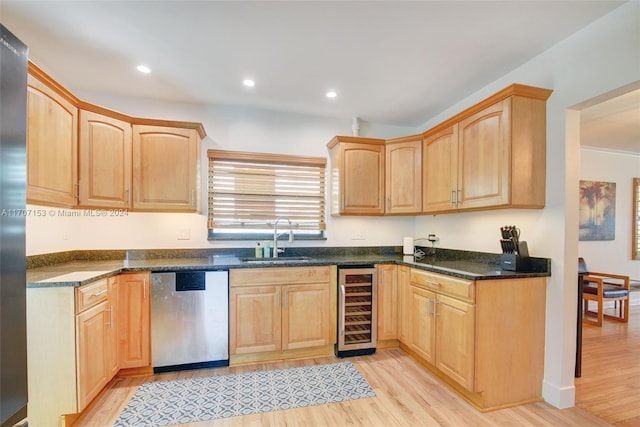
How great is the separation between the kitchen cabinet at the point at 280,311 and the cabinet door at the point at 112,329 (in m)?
0.87

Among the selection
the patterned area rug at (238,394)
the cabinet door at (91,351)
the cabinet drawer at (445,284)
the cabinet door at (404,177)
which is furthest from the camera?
the cabinet door at (404,177)

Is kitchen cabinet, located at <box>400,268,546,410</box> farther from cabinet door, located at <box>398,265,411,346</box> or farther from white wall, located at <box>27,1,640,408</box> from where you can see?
cabinet door, located at <box>398,265,411,346</box>

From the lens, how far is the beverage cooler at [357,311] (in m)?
2.73

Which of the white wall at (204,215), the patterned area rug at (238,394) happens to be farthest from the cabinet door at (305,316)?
the white wall at (204,215)

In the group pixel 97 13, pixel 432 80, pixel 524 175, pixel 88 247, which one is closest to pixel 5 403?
pixel 97 13

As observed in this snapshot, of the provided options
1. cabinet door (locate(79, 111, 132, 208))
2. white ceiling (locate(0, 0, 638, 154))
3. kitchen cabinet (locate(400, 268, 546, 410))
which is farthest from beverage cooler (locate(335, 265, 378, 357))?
cabinet door (locate(79, 111, 132, 208))

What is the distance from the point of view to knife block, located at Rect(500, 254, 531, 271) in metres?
2.09

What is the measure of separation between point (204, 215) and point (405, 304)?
2261 millimetres

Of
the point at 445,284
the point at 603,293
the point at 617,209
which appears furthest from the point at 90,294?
the point at 617,209

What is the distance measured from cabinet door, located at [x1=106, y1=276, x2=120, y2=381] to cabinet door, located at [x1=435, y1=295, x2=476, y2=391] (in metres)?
2.56

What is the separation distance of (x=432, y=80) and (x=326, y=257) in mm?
2033

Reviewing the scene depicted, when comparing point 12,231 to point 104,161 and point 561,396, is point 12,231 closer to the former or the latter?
point 104,161

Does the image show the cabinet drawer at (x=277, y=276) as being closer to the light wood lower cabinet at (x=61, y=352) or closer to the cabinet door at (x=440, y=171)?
the light wood lower cabinet at (x=61, y=352)

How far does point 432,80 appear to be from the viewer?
248cm
